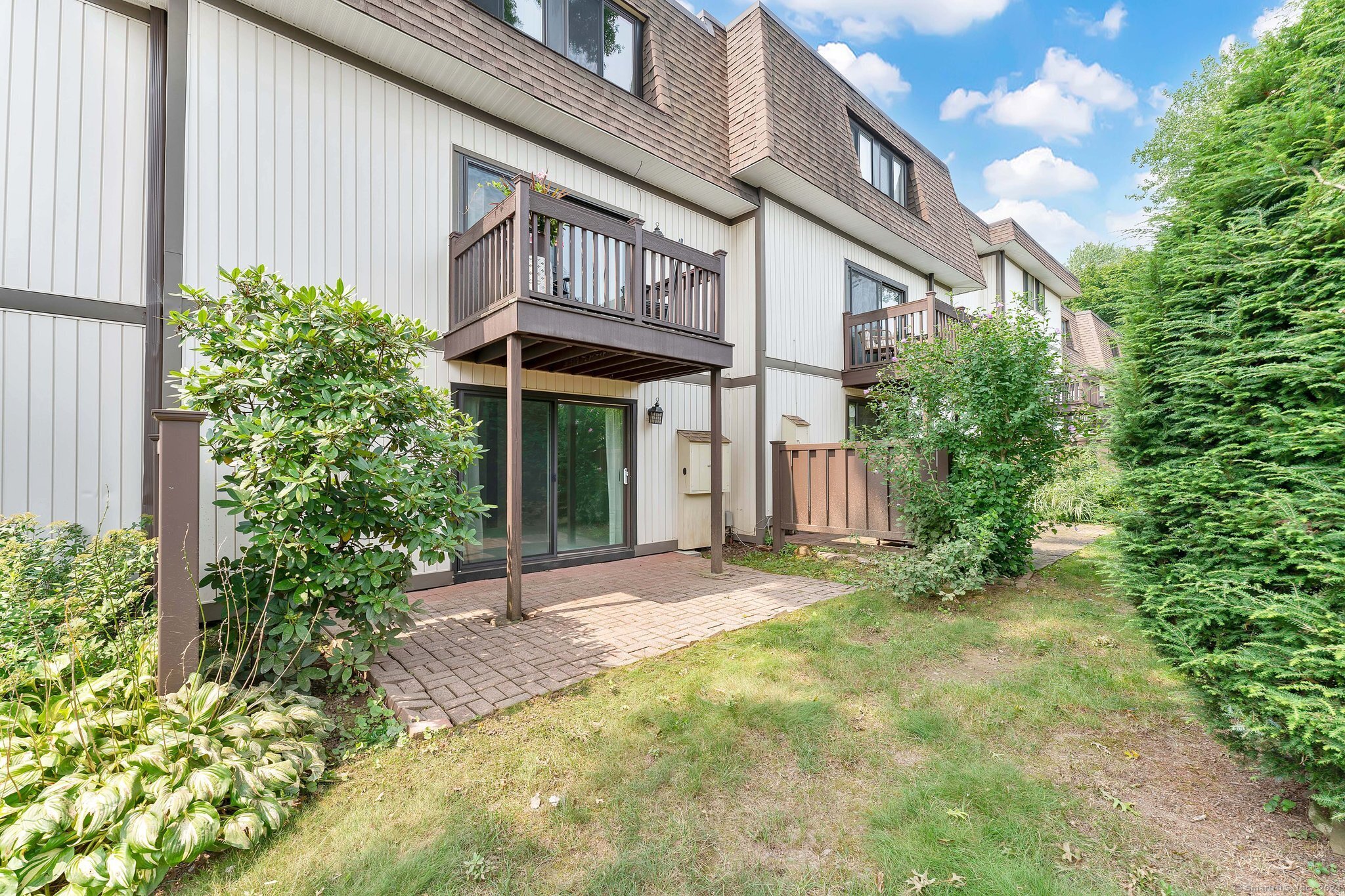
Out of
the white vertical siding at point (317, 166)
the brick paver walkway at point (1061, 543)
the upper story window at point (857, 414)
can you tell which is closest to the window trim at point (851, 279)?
the upper story window at point (857, 414)

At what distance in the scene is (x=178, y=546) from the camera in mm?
2572

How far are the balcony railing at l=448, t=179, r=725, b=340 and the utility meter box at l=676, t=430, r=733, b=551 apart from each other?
2.22 metres

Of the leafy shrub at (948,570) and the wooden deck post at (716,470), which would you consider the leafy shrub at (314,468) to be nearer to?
the wooden deck post at (716,470)

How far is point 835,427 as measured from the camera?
33.8ft

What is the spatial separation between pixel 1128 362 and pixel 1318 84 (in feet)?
3.57

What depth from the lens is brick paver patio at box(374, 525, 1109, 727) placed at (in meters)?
3.34

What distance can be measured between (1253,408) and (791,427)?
6.86 m

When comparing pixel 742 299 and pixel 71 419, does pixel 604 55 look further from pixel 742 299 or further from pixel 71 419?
pixel 71 419

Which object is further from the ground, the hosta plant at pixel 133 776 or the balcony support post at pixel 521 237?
the balcony support post at pixel 521 237

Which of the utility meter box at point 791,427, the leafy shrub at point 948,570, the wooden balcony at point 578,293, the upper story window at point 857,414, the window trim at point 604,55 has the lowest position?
the leafy shrub at point 948,570

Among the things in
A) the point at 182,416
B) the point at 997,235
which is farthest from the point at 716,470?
the point at 997,235

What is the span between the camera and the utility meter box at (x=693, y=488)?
26.7 feet

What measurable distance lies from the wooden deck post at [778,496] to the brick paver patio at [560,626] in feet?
3.78

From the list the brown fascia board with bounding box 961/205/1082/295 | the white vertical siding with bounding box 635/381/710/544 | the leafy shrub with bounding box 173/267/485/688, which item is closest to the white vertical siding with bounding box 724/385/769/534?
the white vertical siding with bounding box 635/381/710/544
